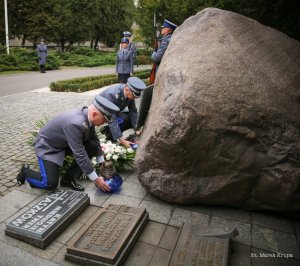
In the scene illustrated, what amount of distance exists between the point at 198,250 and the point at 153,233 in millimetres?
564

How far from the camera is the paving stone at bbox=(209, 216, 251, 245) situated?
10.6 ft

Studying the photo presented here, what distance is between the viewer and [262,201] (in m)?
3.51

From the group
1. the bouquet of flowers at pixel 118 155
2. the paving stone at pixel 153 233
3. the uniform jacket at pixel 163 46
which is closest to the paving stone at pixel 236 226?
the paving stone at pixel 153 233

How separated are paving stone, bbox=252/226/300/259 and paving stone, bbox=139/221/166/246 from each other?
0.94 m

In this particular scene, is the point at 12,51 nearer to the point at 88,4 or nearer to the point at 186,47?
the point at 88,4

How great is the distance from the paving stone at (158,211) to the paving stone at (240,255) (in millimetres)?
773

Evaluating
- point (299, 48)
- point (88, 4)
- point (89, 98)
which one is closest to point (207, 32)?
point (299, 48)

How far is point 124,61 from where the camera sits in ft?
37.9

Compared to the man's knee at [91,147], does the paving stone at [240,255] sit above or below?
below

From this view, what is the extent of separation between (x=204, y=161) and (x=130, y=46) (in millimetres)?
9579

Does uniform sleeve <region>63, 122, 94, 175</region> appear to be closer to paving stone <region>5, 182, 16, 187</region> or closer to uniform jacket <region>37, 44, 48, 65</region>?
paving stone <region>5, 182, 16, 187</region>

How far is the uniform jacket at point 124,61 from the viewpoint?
454 inches

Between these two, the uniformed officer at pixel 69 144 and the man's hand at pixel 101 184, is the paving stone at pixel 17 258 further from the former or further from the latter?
the man's hand at pixel 101 184

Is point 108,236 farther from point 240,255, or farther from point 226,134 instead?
point 226,134
